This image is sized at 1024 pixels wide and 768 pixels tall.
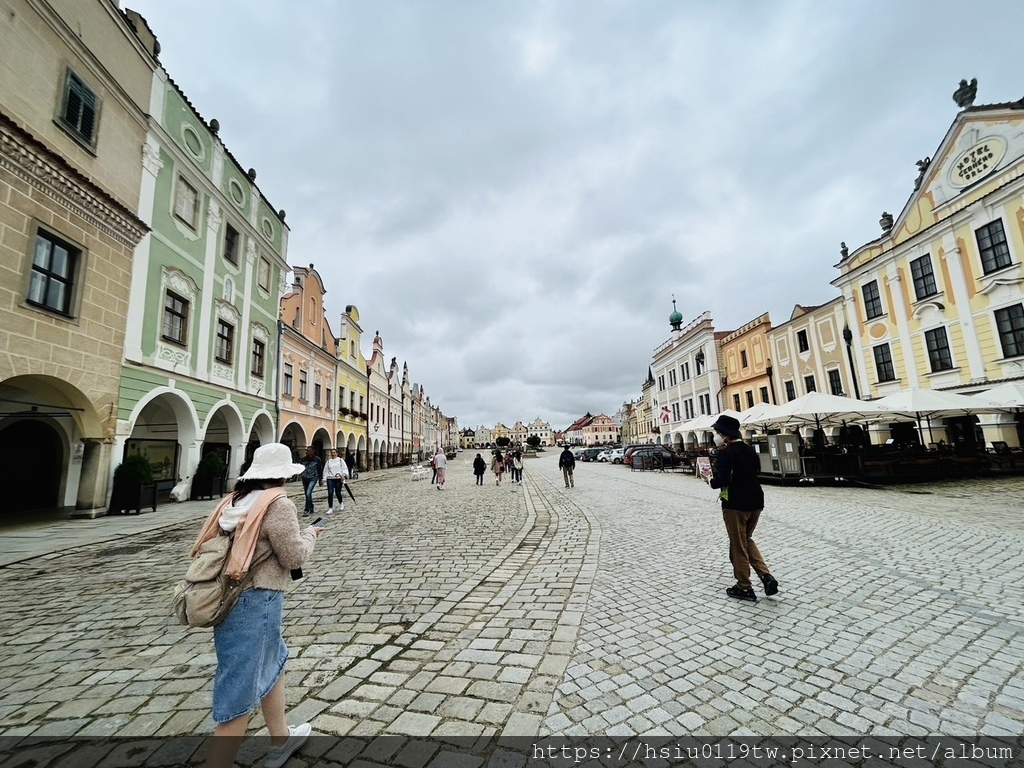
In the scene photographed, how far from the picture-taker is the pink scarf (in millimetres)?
2137

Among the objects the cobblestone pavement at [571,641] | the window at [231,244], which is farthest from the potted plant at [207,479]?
the cobblestone pavement at [571,641]

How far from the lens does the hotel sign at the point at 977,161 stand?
710 inches

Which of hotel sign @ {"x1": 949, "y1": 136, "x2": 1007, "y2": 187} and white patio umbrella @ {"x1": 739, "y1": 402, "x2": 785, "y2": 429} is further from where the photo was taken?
hotel sign @ {"x1": 949, "y1": 136, "x2": 1007, "y2": 187}

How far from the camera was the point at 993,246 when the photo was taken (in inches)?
701

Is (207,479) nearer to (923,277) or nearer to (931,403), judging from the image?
(931,403)

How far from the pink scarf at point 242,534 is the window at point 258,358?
64.3ft

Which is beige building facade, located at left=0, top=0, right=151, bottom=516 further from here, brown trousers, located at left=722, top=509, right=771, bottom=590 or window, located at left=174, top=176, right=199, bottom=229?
brown trousers, located at left=722, top=509, right=771, bottom=590

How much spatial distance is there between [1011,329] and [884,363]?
5638 mm

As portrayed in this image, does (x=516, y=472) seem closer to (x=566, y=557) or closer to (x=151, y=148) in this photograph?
(x=566, y=557)

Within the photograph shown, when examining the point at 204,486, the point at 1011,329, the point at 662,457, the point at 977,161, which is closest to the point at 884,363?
the point at 1011,329

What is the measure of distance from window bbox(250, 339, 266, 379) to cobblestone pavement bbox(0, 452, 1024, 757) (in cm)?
1333

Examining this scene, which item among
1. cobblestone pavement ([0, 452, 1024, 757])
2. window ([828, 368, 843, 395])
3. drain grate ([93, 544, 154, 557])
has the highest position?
window ([828, 368, 843, 395])

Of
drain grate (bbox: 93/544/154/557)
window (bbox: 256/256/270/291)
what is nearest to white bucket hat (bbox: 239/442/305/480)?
drain grate (bbox: 93/544/154/557)

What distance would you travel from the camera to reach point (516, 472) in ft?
77.0
